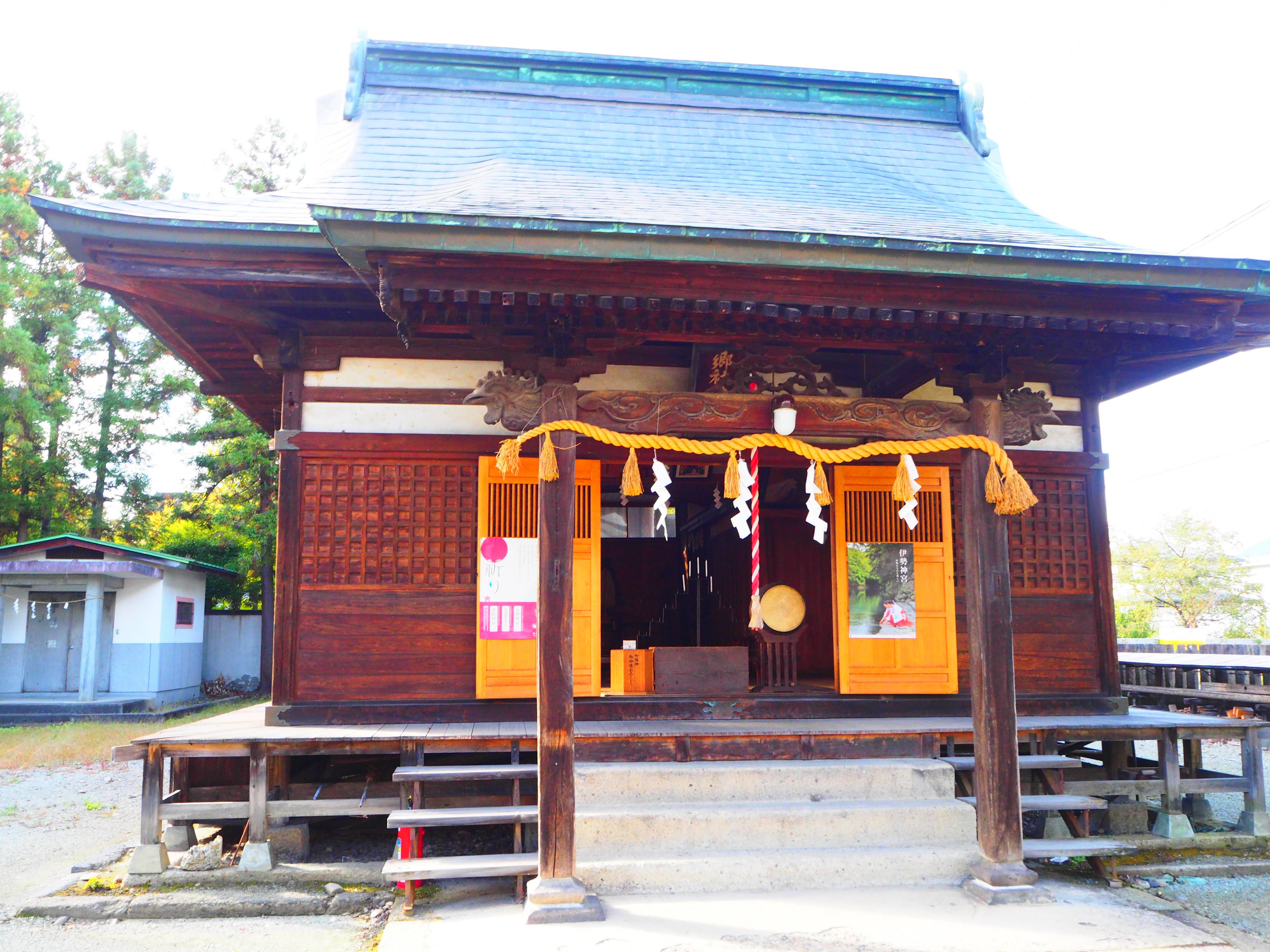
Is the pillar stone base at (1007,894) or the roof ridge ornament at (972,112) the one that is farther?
the roof ridge ornament at (972,112)

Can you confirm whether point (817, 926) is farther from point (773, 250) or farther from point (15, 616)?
point (15, 616)

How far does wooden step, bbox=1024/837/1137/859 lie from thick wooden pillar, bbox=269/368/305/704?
5.12 meters

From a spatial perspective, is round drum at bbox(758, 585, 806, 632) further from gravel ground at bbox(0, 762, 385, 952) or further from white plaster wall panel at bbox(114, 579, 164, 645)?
white plaster wall panel at bbox(114, 579, 164, 645)

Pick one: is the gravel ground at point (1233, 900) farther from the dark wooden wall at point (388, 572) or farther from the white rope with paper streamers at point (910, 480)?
the dark wooden wall at point (388, 572)

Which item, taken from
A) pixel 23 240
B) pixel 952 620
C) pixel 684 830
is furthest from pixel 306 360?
pixel 23 240

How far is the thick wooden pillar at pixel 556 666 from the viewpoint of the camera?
482 centimetres

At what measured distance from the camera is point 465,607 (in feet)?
22.3

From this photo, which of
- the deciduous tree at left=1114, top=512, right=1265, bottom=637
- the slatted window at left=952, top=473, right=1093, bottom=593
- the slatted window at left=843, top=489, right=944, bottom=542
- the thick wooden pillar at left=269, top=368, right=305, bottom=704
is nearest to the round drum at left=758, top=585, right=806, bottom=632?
the slatted window at left=843, top=489, right=944, bottom=542

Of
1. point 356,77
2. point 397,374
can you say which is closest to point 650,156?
point 356,77

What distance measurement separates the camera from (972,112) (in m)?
9.55

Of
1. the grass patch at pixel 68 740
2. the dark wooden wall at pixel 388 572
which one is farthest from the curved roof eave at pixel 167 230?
the grass patch at pixel 68 740

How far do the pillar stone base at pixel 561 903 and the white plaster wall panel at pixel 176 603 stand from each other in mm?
14885

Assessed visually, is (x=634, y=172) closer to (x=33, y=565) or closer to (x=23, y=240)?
(x=33, y=565)

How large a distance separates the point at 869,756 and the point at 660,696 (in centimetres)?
168
